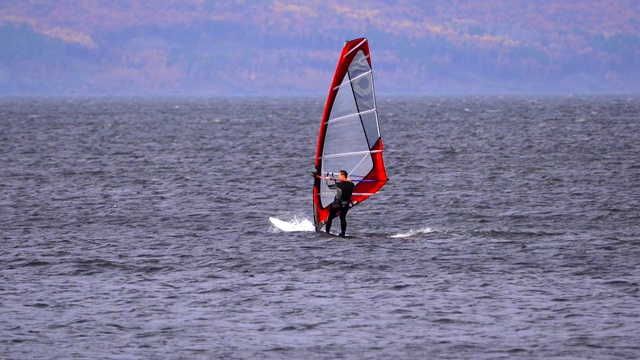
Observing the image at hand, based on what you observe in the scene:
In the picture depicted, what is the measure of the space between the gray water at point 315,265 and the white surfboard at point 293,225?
51 centimetres

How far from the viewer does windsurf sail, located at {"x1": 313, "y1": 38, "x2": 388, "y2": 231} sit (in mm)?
32188

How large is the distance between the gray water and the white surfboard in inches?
20.2

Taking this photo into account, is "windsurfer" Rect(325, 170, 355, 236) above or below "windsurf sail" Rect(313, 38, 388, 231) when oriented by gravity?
below

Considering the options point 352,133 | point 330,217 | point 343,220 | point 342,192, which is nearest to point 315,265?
point 342,192

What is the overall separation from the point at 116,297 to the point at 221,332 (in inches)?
150

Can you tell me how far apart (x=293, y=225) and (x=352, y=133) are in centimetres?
459

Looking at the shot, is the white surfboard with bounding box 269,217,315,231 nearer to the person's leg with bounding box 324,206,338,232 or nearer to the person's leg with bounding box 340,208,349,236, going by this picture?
the person's leg with bounding box 324,206,338,232

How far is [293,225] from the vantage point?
36094 millimetres

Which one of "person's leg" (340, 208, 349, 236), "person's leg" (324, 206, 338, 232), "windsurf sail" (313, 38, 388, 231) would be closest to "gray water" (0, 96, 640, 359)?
"person's leg" (324, 206, 338, 232)

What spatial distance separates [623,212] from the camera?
38.1 m

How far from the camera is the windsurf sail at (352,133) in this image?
32.2m

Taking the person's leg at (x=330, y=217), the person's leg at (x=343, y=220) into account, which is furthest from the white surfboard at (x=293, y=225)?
the person's leg at (x=343, y=220)

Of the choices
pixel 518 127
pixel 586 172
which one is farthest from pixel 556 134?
pixel 586 172

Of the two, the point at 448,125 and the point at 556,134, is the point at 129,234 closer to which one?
the point at 556,134
